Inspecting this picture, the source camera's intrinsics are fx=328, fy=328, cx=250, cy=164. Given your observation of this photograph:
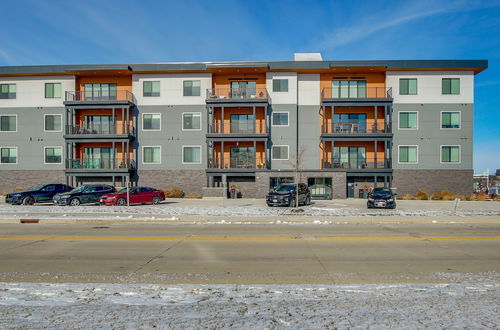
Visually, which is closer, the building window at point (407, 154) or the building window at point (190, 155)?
the building window at point (407, 154)

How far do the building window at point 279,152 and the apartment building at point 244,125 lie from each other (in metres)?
0.10

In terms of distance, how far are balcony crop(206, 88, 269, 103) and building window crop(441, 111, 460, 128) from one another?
59.4 feet

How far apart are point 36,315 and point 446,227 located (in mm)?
15594

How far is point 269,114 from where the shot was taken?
34.1 metres

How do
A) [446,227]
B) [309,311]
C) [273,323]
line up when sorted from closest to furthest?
[273,323] < [309,311] < [446,227]

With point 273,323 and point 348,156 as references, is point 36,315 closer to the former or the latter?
point 273,323

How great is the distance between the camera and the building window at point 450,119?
33.3m

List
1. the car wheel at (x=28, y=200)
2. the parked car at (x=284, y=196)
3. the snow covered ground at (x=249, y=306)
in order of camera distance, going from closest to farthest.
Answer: the snow covered ground at (x=249, y=306), the parked car at (x=284, y=196), the car wheel at (x=28, y=200)

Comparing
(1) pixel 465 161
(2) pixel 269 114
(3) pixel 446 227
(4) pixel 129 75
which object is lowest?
(3) pixel 446 227

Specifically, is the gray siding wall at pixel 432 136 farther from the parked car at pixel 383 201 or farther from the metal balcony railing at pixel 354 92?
the parked car at pixel 383 201

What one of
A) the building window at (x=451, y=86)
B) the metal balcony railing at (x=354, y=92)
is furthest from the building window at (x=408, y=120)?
the building window at (x=451, y=86)

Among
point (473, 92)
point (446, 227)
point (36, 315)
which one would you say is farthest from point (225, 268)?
point (473, 92)

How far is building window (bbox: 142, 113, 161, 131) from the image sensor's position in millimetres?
34719

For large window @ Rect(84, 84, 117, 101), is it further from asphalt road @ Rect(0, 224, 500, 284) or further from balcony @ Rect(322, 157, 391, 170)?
asphalt road @ Rect(0, 224, 500, 284)
